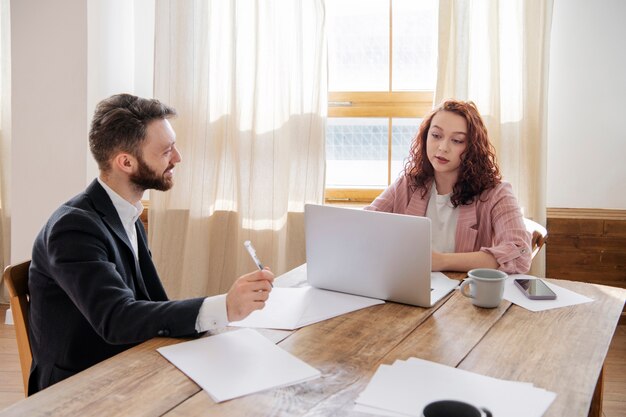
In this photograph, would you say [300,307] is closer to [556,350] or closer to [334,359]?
[334,359]

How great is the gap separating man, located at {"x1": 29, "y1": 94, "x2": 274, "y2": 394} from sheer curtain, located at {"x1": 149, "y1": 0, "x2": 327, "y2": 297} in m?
1.54

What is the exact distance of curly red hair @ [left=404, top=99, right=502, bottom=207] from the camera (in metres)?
2.36

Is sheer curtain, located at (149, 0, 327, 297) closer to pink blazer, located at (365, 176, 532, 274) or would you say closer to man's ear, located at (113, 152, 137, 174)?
pink blazer, located at (365, 176, 532, 274)

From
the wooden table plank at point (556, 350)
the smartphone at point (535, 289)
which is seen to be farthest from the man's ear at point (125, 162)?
the smartphone at point (535, 289)

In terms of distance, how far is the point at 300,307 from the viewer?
1707 millimetres

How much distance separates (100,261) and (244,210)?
1.97 metres

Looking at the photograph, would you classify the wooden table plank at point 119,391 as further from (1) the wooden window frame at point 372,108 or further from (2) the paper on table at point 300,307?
(1) the wooden window frame at point 372,108

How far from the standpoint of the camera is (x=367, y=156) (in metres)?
3.75

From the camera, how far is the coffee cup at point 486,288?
66.8 inches

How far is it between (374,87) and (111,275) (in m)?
2.44

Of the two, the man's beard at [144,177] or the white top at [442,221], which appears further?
the white top at [442,221]

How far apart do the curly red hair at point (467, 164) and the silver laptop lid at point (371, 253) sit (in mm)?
719

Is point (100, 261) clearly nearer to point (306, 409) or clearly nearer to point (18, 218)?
point (306, 409)

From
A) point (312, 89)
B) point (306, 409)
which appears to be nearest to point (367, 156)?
point (312, 89)
